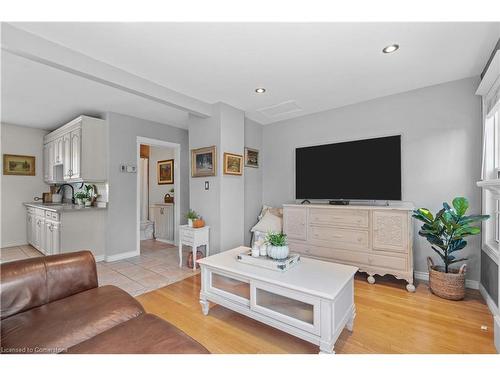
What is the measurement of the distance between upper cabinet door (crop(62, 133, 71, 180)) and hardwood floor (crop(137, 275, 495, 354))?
281 centimetres

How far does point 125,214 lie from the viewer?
3889mm

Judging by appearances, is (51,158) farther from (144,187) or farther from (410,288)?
(410,288)

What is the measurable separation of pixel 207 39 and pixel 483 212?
3169 millimetres

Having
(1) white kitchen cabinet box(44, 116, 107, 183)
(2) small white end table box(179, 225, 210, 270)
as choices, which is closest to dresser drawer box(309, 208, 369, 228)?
(2) small white end table box(179, 225, 210, 270)

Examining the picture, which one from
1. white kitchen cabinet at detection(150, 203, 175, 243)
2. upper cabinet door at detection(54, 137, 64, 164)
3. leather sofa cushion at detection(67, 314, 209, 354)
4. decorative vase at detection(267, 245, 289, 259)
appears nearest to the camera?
leather sofa cushion at detection(67, 314, 209, 354)

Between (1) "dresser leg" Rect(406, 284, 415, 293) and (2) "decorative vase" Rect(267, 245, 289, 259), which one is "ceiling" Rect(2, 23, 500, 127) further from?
(1) "dresser leg" Rect(406, 284, 415, 293)

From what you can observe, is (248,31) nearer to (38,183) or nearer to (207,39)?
(207,39)

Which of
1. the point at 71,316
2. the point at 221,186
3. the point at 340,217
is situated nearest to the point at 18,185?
the point at 221,186

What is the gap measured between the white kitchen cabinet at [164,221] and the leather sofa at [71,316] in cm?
333

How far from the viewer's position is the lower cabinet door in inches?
59.5

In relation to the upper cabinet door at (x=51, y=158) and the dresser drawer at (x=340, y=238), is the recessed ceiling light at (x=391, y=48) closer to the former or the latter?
the dresser drawer at (x=340, y=238)

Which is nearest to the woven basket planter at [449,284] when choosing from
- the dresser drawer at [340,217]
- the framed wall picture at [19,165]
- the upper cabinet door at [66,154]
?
the dresser drawer at [340,217]

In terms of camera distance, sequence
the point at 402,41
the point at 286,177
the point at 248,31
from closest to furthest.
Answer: the point at 248,31 < the point at 402,41 < the point at 286,177
